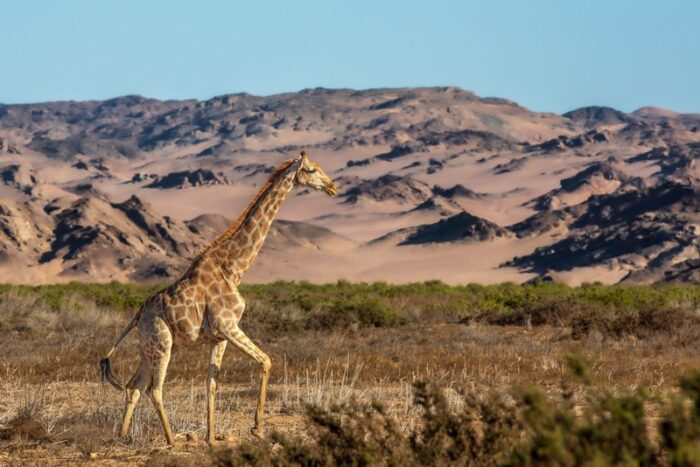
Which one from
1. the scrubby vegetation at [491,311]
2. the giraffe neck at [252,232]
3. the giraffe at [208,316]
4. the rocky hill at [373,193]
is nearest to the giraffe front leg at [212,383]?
the giraffe at [208,316]

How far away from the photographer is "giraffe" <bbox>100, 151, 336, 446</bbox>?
30.8 ft

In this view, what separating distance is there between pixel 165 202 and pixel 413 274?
34218 millimetres

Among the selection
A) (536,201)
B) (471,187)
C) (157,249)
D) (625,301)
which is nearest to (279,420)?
(625,301)

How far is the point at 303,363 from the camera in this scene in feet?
50.3

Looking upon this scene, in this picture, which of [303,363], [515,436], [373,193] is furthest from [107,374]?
[373,193]

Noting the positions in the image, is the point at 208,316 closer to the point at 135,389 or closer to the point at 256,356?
the point at 256,356

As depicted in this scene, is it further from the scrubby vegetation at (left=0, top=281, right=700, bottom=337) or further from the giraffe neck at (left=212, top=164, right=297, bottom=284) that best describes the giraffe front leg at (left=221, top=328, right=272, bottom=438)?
the scrubby vegetation at (left=0, top=281, right=700, bottom=337)

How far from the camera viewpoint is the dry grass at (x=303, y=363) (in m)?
9.67

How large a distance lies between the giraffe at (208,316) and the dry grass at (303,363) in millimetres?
352

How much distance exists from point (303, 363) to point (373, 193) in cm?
8014

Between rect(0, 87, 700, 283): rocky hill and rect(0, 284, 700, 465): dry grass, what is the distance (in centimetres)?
2654

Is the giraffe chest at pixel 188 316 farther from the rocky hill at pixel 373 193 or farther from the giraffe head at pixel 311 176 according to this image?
the rocky hill at pixel 373 193

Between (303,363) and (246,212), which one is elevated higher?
(246,212)

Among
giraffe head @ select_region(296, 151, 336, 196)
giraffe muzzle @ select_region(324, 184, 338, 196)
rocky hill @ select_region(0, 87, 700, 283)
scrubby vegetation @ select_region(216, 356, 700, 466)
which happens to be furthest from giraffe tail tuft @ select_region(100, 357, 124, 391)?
rocky hill @ select_region(0, 87, 700, 283)
